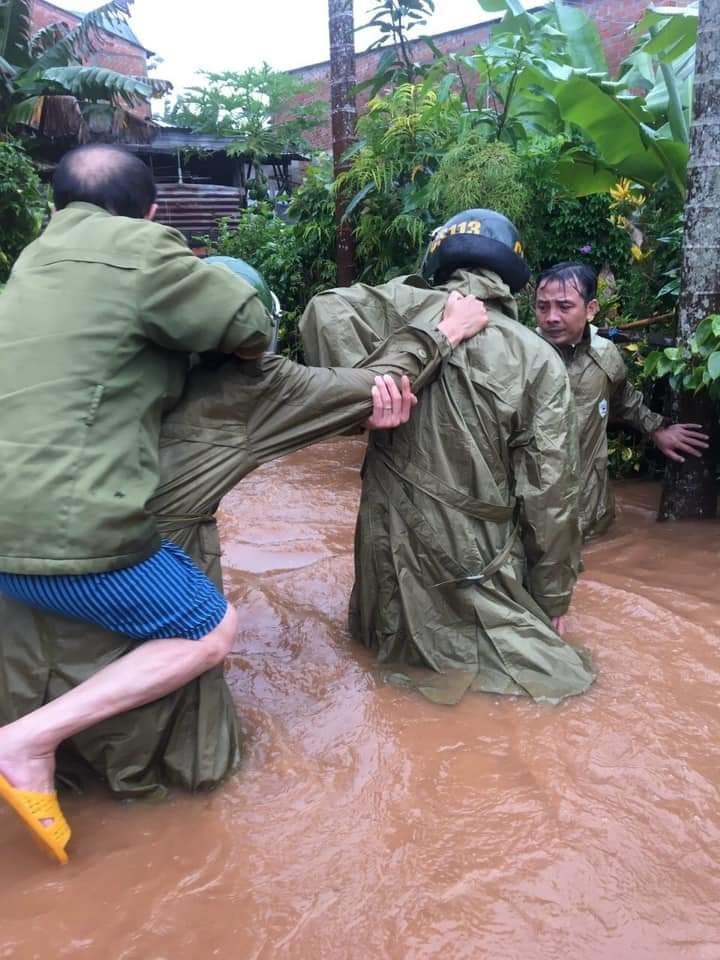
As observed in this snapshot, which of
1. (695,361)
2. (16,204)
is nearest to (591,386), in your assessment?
(695,361)

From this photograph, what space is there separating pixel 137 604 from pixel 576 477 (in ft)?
5.84

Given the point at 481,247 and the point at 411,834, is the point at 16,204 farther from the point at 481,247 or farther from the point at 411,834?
the point at 411,834

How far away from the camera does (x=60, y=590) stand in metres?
2.33

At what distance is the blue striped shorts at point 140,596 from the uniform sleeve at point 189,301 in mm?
649

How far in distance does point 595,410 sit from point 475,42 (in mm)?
15401

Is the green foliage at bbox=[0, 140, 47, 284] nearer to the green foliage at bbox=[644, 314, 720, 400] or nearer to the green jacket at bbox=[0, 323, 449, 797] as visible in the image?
the green foliage at bbox=[644, 314, 720, 400]

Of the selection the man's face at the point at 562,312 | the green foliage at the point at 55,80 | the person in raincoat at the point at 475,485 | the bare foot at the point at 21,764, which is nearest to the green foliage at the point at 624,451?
the man's face at the point at 562,312

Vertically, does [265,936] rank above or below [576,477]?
below

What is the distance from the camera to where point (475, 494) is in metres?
3.24

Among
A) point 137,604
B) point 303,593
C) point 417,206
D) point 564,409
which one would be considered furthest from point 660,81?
point 137,604

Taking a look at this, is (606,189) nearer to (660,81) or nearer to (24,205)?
(660,81)

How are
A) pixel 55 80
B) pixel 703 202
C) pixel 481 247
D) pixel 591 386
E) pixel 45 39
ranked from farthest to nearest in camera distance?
pixel 45 39 → pixel 55 80 → pixel 591 386 → pixel 703 202 → pixel 481 247

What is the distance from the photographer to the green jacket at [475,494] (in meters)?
3.20

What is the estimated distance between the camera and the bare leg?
2.29 metres
